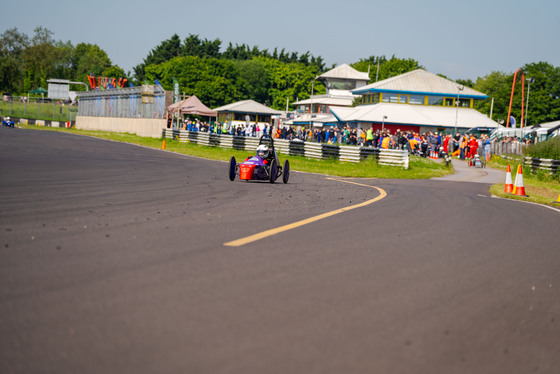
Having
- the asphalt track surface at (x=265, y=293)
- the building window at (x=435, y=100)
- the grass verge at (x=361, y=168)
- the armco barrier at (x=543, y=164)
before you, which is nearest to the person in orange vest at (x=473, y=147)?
the grass verge at (x=361, y=168)

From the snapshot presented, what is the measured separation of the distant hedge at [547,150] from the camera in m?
28.5

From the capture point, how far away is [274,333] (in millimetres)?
3744

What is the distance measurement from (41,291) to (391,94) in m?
66.7

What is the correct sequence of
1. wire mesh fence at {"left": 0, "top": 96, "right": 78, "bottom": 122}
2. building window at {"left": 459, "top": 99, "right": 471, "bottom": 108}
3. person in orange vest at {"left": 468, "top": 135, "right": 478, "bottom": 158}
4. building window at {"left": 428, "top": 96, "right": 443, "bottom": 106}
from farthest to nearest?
wire mesh fence at {"left": 0, "top": 96, "right": 78, "bottom": 122}, building window at {"left": 428, "top": 96, "right": 443, "bottom": 106}, building window at {"left": 459, "top": 99, "right": 471, "bottom": 108}, person in orange vest at {"left": 468, "top": 135, "right": 478, "bottom": 158}

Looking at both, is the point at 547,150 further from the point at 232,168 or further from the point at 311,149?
the point at 232,168

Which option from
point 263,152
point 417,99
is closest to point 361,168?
point 263,152

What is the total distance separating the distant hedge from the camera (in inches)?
1122

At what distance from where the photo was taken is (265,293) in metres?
4.61

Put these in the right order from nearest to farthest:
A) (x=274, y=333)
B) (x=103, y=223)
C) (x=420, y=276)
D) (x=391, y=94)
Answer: (x=274, y=333), (x=420, y=276), (x=103, y=223), (x=391, y=94)

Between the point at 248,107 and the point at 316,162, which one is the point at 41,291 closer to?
the point at 316,162

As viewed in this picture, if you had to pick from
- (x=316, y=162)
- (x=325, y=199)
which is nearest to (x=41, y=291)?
(x=325, y=199)

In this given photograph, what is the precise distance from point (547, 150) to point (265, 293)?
27697 mm

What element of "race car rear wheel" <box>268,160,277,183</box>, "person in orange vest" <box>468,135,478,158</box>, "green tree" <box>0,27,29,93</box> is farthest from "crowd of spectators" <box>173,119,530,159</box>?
"green tree" <box>0,27,29,93</box>

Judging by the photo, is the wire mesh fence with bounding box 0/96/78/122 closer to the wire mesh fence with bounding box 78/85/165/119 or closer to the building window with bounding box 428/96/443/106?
the wire mesh fence with bounding box 78/85/165/119
